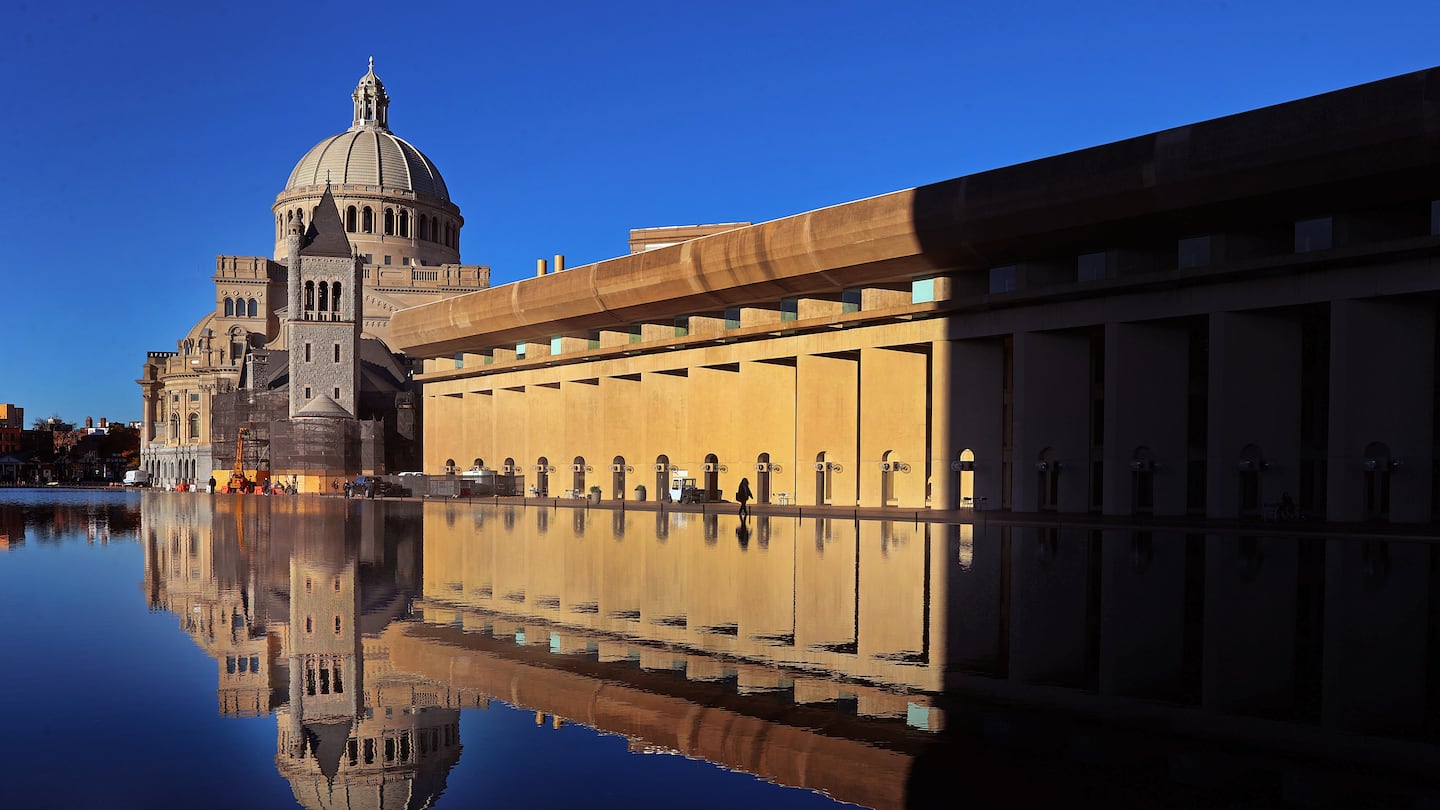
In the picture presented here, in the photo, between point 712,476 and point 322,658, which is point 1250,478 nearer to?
point 712,476

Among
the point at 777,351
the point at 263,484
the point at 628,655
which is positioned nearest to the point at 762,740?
the point at 628,655

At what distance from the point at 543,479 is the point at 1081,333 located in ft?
118

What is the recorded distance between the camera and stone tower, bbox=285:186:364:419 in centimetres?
8312

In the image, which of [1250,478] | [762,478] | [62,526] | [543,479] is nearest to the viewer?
[62,526]

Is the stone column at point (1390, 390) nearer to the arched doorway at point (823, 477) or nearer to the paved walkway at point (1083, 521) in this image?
the paved walkway at point (1083, 521)

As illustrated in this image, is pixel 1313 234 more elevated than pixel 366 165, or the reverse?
pixel 366 165

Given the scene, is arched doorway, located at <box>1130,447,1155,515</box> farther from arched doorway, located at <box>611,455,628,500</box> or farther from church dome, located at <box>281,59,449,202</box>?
church dome, located at <box>281,59,449,202</box>

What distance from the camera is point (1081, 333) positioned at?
46.4m

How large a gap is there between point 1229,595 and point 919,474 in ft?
106

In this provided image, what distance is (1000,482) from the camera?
4788 centimetres

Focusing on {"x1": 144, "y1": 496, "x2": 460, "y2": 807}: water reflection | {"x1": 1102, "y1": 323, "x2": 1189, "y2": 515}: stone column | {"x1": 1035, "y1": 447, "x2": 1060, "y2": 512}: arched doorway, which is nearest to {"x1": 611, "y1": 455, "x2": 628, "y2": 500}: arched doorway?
{"x1": 1035, "y1": 447, "x2": 1060, "y2": 512}: arched doorway

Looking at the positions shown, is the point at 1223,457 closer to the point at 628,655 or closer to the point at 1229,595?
the point at 1229,595

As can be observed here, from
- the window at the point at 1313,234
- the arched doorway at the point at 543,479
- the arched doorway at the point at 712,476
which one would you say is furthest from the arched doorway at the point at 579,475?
the window at the point at 1313,234

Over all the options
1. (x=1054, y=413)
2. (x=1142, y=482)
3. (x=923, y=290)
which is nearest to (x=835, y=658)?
(x=1054, y=413)
